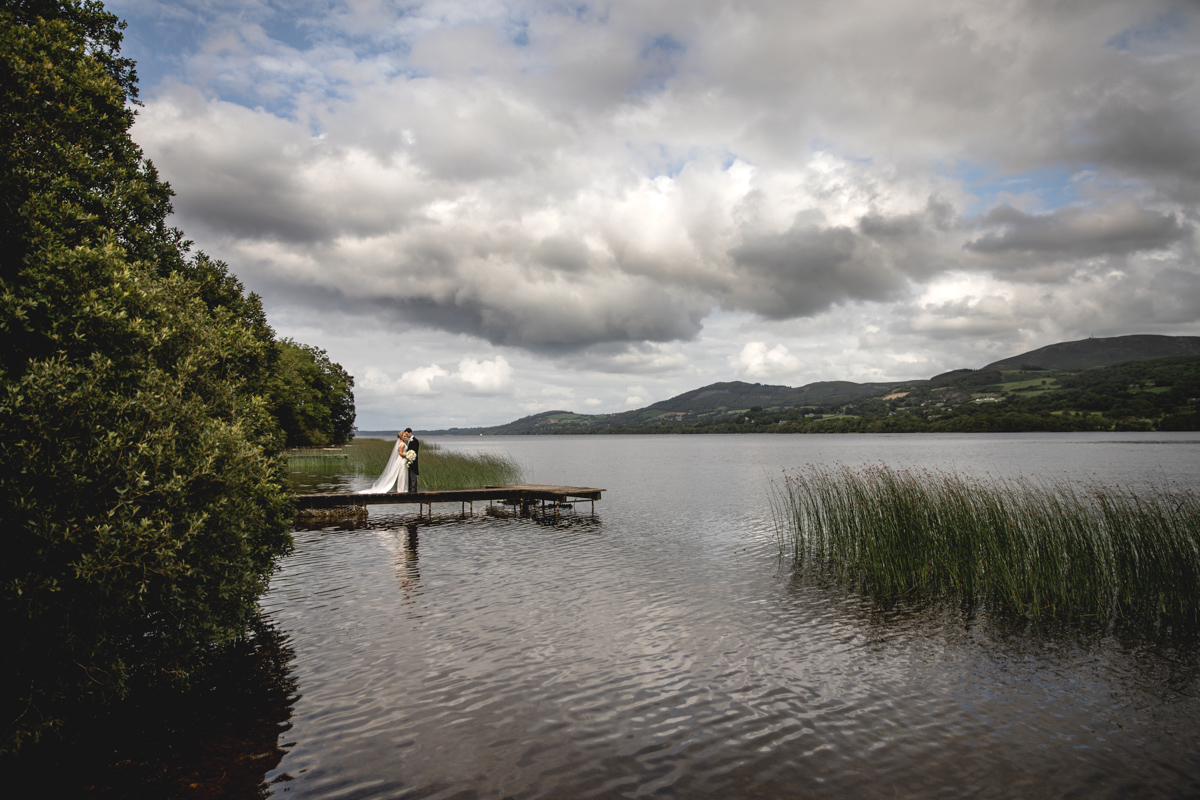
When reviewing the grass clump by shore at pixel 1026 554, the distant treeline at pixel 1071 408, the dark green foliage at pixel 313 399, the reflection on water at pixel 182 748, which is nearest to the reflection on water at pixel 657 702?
the reflection on water at pixel 182 748

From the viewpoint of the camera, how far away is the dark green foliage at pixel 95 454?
538 cm

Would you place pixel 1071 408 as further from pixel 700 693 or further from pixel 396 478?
pixel 700 693

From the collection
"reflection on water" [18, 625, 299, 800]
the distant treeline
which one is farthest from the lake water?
the distant treeline

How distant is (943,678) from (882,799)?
3591mm

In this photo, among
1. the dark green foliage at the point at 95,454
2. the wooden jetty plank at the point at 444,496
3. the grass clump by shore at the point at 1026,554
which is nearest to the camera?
the dark green foliage at the point at 95,454

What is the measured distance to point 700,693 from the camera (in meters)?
7.82

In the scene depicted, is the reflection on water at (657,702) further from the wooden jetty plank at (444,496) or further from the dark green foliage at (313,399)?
the dark green foliage at (313,399)

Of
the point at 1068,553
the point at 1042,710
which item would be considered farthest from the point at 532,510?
the point at 1042,710

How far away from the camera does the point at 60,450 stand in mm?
5473

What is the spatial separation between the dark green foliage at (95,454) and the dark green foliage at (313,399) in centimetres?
3555

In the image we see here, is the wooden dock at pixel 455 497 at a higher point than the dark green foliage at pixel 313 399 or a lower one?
lower

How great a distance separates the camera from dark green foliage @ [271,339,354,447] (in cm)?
5188

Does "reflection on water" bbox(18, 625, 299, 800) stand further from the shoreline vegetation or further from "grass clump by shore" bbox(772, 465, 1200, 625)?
"grass clump by shore" bbox(772, 465, 1200, 625)

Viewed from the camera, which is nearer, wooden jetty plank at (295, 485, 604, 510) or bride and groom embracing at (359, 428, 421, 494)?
wooden jetty plank at (295, 485, 604, 510)
